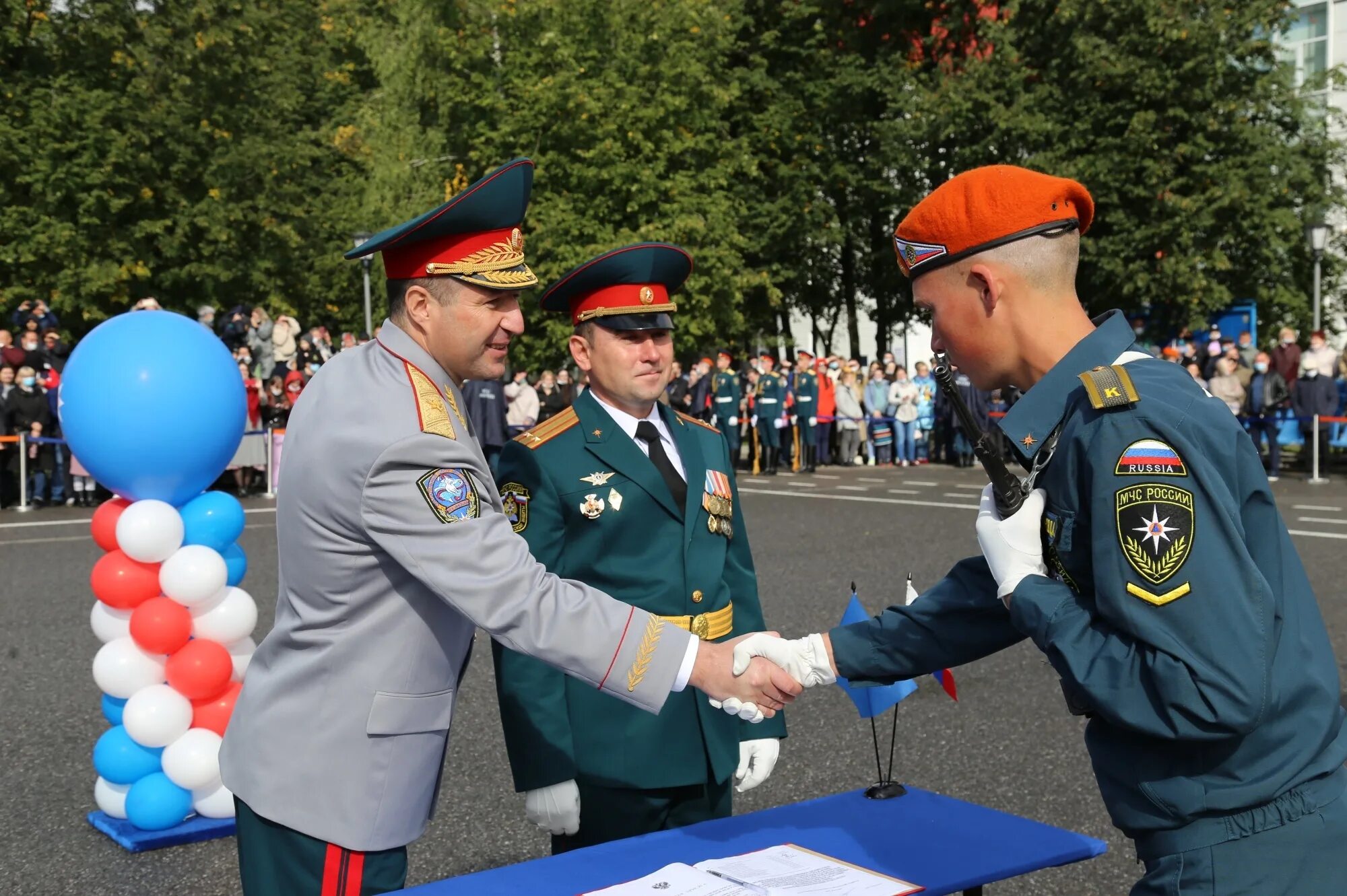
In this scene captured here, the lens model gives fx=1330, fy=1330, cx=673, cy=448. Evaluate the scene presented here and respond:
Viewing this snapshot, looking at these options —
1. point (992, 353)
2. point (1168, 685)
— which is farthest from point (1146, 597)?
point (992, 353)

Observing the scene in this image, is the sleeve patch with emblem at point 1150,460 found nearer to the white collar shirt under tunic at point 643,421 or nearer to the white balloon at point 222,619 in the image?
the white collar shirt under tunic at point 643,421

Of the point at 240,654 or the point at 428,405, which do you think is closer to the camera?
the point at 428,405

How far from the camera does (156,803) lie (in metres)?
5.13

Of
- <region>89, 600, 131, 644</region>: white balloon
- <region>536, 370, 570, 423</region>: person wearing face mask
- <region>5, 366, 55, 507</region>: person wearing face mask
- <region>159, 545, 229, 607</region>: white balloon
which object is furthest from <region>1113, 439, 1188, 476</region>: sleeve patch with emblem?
<region>536, 370, 570, 423</region>: person wearing face mask

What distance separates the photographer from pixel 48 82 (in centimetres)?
2708

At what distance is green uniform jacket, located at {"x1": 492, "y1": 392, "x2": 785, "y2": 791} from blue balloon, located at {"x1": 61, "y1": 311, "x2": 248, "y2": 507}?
2.12m

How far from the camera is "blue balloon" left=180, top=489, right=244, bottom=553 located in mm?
5500

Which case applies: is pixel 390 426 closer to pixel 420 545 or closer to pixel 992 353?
pixel 420 545

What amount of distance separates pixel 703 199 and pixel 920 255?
28.7 metres

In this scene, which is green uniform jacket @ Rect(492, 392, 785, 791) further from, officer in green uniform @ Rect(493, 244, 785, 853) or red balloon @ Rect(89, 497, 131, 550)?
red balloon @ Rect(89, 497, 131, 550)

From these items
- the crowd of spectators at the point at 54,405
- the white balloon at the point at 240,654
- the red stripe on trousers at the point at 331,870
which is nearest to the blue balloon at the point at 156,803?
the white balloon at the point at 240,654

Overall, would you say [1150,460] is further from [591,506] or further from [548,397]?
[548,397]

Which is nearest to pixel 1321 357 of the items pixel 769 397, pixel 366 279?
pixel 769 397

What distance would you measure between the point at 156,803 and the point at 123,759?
0.78 feet
